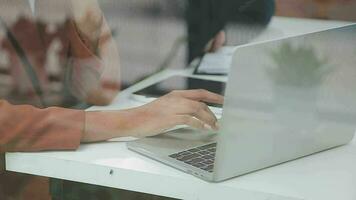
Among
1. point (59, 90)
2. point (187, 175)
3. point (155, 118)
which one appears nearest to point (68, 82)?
point (59, 90)

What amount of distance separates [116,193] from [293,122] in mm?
277

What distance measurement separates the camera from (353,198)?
2.86 feet

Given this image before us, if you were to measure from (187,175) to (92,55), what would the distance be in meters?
0.26

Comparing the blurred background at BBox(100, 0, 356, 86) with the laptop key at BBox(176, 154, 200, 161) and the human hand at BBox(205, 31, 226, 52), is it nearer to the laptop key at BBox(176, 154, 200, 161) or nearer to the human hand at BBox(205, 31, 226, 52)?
the human hand at BBox(205, 31, 226, 52)

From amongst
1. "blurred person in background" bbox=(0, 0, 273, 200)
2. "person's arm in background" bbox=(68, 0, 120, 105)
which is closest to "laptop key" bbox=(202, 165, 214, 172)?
"blurred person in background" bbox=(0, 0, 273, 200)

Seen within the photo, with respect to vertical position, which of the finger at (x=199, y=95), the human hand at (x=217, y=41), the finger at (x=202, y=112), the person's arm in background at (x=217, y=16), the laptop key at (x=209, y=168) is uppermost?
the person's arm in background at (x=217, y=16)

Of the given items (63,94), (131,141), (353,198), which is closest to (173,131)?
(131,141)

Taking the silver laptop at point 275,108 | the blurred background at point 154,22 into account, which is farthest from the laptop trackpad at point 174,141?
the blurred background at point 154,22

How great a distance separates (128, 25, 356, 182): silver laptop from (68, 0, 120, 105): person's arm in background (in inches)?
5.0

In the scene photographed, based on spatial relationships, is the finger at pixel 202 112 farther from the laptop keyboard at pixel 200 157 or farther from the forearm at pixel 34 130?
the forearm at pixel 34 130

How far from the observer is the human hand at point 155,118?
1003 millimetres

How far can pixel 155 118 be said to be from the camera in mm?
1015

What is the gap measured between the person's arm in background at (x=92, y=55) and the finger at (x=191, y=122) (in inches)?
4.7

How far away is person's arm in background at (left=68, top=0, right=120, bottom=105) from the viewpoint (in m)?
0.97
